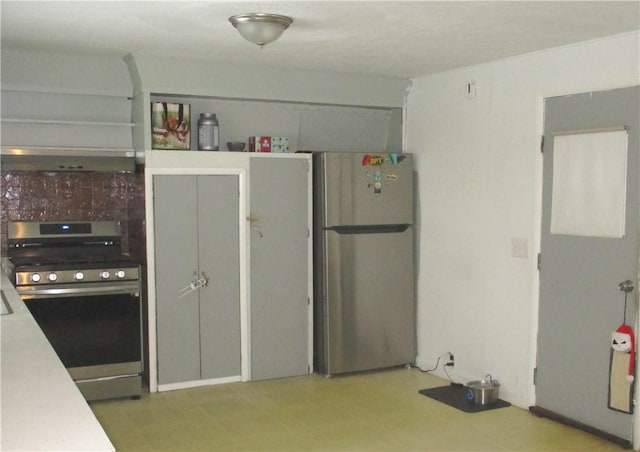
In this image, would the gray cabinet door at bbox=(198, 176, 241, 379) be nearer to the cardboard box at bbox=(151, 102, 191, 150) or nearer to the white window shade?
the cardboard box at bbox=(151, 102, 191, 150)

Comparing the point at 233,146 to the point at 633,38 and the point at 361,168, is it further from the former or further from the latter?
the point at 633,38

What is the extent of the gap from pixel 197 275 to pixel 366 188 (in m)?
1.45

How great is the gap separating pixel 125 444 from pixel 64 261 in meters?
1.40

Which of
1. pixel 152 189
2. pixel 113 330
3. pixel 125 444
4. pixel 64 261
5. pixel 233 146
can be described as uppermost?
pixel 233 146

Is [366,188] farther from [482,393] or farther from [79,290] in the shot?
[79,290]

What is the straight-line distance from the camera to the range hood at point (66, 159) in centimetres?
479

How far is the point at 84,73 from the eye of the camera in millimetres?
4949

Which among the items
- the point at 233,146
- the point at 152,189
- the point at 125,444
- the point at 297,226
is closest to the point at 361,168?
the point at 297,226

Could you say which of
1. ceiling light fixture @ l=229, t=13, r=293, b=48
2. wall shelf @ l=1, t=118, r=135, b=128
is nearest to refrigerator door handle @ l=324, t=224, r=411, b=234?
wall shelf @ l=1, t=118, r=135, b=128

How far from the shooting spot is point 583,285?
13.9 ft

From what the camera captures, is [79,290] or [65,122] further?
[65,122]

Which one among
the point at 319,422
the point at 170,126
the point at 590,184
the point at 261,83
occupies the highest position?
the point at 261,83

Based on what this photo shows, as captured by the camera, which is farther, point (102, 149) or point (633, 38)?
point (102, 149)

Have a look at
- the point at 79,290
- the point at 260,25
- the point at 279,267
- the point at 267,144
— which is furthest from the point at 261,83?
the point at 79,290
